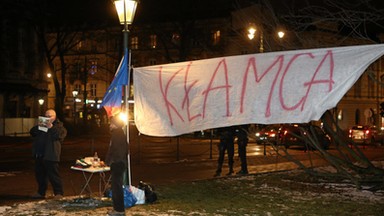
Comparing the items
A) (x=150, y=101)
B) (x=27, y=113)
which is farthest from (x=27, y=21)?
(x=150, y=101)

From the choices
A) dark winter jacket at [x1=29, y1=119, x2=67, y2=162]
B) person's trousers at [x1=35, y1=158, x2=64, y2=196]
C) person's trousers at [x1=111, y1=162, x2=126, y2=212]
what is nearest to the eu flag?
person's trousers at [x1=111, y1=162, x2=126, y2=212]

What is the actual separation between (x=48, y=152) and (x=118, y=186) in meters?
2.70

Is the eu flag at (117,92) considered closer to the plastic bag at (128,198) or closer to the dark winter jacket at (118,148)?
the dark winter jacket at (118,148)

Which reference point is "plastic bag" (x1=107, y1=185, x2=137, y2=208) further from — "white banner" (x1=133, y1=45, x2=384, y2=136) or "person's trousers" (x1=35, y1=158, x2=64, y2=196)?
"person's trousers" (x1=35, y1=158, x2=64, y2=196)

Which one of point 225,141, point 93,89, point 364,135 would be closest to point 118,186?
point 225,141

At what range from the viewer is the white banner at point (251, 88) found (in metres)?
7.00

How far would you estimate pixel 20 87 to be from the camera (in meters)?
49.0

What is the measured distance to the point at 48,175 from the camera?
11.3 m

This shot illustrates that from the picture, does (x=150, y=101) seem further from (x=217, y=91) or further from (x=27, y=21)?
(x=27, y=21)

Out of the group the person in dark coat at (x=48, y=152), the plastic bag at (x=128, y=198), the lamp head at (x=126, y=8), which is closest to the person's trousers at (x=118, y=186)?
the plastic bag at (x=128, y=198)

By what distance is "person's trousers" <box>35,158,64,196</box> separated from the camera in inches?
441

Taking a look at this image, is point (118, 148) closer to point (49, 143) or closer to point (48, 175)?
point (49, 143)

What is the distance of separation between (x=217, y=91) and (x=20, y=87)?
44.1 meters

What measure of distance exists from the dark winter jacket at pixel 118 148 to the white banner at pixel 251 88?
0.40 meters
